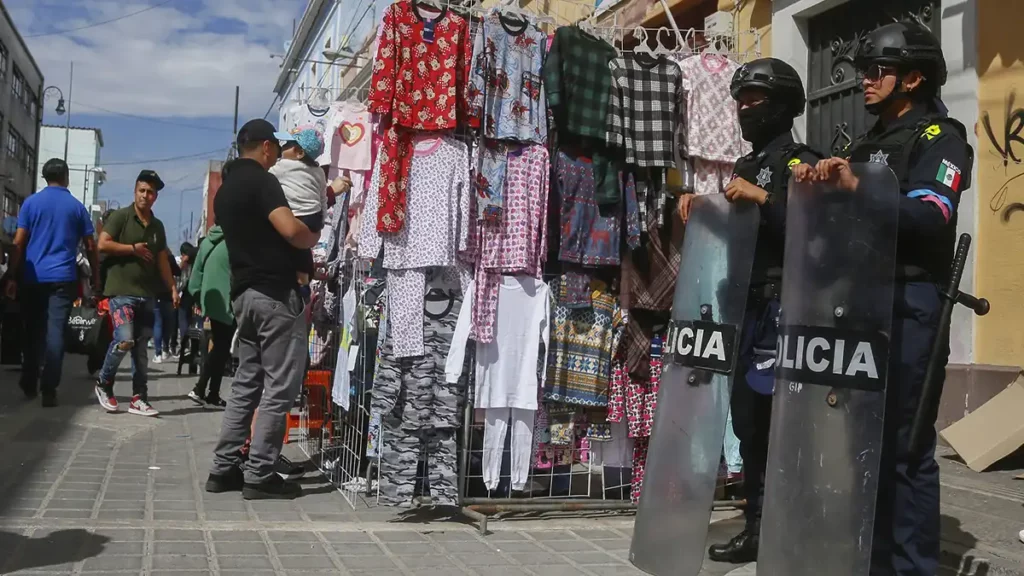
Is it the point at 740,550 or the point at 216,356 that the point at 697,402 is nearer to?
the point at 740,550

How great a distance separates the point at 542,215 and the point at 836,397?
236 cm

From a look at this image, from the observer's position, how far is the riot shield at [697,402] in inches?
138

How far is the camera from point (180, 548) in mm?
3928

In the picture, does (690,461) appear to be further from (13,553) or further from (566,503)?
(13,553)

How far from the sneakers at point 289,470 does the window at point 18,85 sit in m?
46.6

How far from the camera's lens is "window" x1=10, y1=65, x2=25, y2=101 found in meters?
46.1

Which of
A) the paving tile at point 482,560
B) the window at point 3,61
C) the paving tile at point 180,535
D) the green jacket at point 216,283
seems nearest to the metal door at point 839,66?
the paving tile at point 482,560

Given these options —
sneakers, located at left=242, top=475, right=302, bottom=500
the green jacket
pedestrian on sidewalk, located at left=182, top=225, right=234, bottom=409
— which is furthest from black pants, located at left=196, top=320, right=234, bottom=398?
sneakers, located at left=242, top=475, right=302, bottom=500

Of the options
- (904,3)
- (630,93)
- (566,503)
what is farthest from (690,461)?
(904,3)

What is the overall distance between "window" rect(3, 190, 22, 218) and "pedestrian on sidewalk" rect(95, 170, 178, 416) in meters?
40.0

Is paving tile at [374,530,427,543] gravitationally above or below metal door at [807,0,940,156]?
below

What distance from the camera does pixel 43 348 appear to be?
840 cm

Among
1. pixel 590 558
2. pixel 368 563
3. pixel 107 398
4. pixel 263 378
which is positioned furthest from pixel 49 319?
pixel 590 558

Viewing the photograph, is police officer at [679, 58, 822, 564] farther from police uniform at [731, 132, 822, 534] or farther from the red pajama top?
the red pajama top
